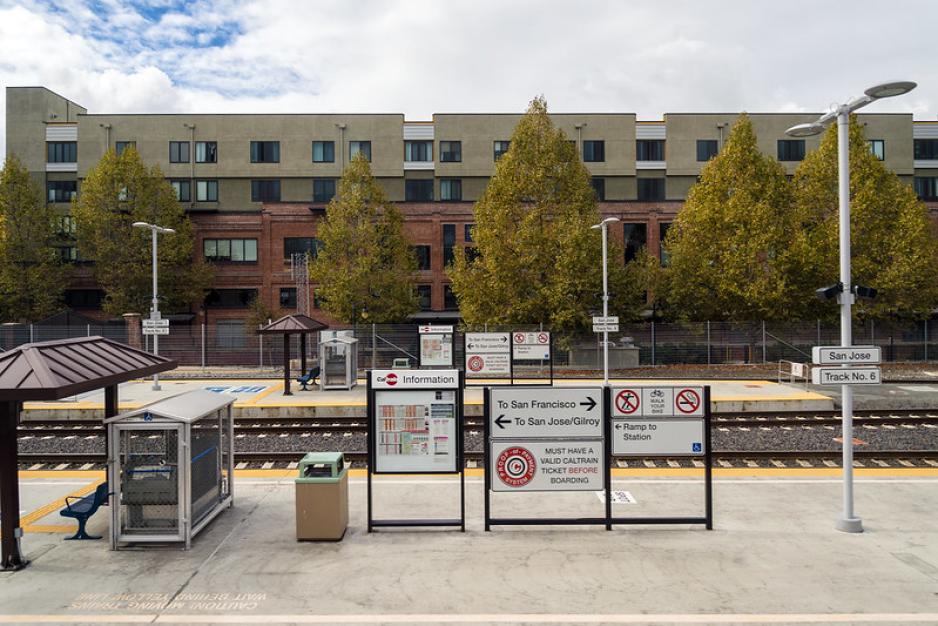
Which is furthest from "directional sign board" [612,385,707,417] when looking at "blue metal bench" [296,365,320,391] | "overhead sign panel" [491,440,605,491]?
"blue metal bench" [296,365,320,391]

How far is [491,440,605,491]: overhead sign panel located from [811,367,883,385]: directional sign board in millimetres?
3308

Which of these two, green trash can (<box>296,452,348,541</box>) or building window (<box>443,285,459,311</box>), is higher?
building window (<box>443,285,459,311</box>)

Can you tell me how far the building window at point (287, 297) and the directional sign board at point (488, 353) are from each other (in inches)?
1016

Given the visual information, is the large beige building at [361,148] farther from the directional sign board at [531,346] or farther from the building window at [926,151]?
the directional sign board at [531,346]

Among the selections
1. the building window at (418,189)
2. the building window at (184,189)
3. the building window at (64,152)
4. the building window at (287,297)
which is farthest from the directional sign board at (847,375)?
the building window at (64,152)

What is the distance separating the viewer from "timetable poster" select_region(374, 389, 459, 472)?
9.56 meters

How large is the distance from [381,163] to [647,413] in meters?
43.5

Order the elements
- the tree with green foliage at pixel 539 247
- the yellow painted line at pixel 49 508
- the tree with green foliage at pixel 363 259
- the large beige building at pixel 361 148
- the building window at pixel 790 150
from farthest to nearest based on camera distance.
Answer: the building window at pixel 790 150 → the large beige building at pixel 361 148 → the tree with green foliage at pixel 363 259 → the tree with green foliage at pixel 539 247 → the yellow painted line at pixel 49 508

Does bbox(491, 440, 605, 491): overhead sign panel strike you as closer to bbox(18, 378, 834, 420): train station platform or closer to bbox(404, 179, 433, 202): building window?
bbox(18, 378, 834, 420): train station platform

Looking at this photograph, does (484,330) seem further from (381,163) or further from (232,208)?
(232,208)

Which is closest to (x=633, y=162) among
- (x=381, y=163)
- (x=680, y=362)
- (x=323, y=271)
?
(x=381, y=163)

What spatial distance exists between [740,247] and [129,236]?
Result: 118ft

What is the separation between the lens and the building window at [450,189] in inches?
1992

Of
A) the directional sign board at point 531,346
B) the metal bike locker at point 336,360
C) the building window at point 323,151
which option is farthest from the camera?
the building window at point 323,151
